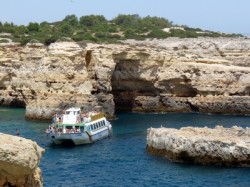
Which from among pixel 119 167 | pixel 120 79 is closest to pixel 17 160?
pixel 119 167

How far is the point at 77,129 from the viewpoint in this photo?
49.1 meters

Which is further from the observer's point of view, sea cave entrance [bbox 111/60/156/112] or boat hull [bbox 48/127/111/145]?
sea cave entrance [bbox 111/60/156/112]

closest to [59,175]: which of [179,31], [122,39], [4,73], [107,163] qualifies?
[107,163]

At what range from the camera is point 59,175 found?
37.1 m

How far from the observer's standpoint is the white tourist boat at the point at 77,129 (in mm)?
48253

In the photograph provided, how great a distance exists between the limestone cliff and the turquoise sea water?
19.8 feet

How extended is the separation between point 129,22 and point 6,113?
221 feet

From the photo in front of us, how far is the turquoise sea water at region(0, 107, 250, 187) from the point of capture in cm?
3494

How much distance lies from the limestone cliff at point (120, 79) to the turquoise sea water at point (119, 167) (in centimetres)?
603

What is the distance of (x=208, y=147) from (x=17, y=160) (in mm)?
26109

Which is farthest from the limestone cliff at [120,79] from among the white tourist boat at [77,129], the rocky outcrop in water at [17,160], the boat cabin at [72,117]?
the rocky outcrop in water at [17,160]

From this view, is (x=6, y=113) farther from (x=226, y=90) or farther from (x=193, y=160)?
(x=193, y=160)

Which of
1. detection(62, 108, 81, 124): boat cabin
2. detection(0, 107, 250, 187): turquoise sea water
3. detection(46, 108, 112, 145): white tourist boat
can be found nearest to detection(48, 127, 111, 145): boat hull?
detection(46, 108, 112, 145): white tourist boat

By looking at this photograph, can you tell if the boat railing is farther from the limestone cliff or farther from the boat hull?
the limestone cliff
